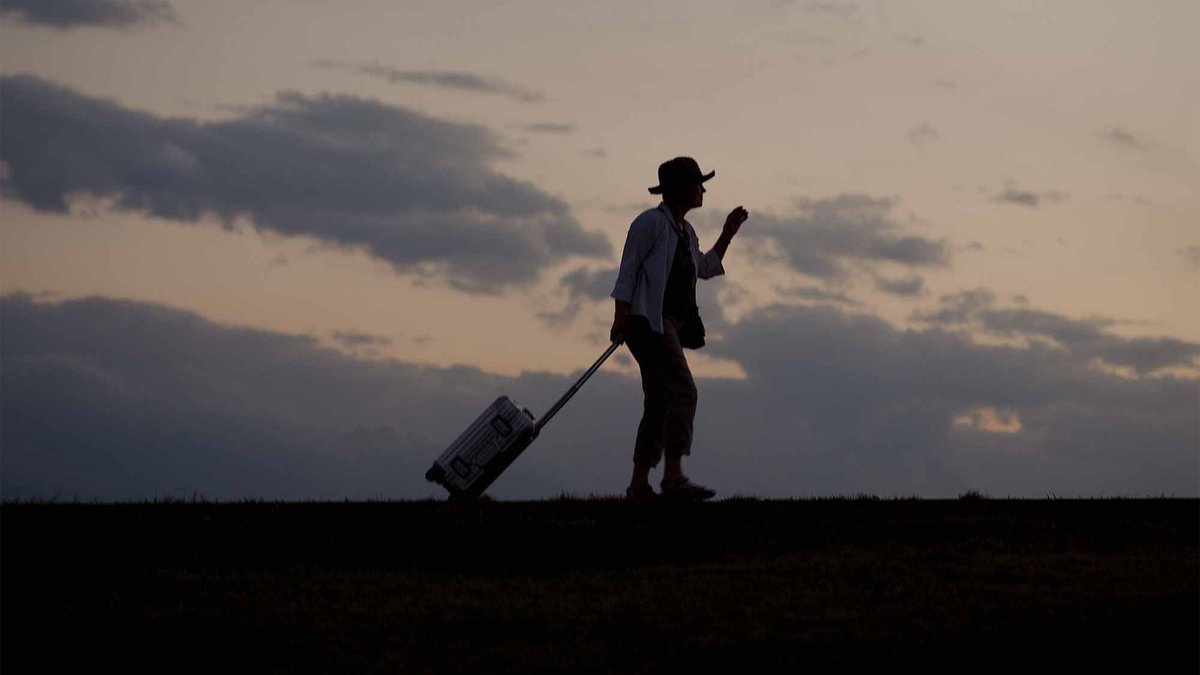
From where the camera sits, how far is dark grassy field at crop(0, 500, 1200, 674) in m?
7.07

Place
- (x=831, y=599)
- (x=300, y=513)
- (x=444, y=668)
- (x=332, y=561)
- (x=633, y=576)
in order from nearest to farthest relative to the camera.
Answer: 1. (x=444, y=668)
2. (x=831, y=599)
3. (x=633, y=576)
4. (x=332, y=561)
5. (x=300, y=513)

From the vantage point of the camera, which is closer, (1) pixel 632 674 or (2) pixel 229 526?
(1) pixel 632 674

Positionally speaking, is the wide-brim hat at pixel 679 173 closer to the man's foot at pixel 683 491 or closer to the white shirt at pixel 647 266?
the white shirt at pixel 647 266

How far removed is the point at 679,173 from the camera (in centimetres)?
1230

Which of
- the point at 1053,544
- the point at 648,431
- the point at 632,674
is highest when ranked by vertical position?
the point at 648,431

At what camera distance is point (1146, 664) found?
21.7 ft

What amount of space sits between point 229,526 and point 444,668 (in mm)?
4246

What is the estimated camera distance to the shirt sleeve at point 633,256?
12078mm

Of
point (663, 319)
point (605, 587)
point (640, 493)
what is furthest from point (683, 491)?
point (605, 587)

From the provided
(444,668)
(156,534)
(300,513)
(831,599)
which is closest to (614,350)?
(300,513)

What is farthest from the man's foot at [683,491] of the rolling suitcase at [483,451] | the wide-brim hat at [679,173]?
the wide-brim hat at [679,173]

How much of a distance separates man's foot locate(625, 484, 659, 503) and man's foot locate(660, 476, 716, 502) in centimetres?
14

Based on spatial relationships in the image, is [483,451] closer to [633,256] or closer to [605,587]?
[633,256]

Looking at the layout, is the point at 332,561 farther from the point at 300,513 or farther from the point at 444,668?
the point at 444,668
